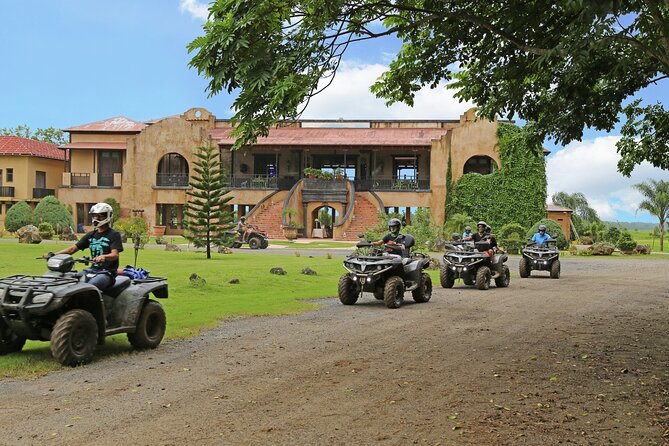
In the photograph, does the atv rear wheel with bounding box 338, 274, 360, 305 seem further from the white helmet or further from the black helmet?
the white helmet

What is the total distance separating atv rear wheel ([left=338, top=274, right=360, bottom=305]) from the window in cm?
3790

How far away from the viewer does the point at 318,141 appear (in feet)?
162

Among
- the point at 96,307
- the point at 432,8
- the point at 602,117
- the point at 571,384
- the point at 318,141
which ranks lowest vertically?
the point at 571,384

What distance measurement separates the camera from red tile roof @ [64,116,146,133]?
178 ft

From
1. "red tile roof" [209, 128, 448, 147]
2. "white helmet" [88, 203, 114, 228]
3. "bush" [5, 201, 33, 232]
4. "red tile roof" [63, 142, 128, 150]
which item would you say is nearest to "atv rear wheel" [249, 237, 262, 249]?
"red tile roof" [209, 128, 448, 147]

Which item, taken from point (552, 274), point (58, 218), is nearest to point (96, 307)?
point (552, 274)

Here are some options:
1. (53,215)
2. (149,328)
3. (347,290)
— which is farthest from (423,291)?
(53,215)

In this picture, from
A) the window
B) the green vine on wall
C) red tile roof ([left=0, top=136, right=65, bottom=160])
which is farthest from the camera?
red tile roof ([left=0, top=136, right=65, bottom=160])

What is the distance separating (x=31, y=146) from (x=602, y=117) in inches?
2080

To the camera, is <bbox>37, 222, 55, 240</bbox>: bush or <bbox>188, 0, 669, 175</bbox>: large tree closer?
<bbox>188, 0, 669, 175</bbox>: large tree

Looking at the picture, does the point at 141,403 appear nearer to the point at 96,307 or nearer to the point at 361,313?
the point at 96,307

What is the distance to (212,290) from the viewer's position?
52.5 ft

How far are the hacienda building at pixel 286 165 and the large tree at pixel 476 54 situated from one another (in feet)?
101

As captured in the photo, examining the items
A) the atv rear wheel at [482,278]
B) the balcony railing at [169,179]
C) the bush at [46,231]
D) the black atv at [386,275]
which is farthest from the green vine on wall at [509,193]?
the black atv at [386,275]
